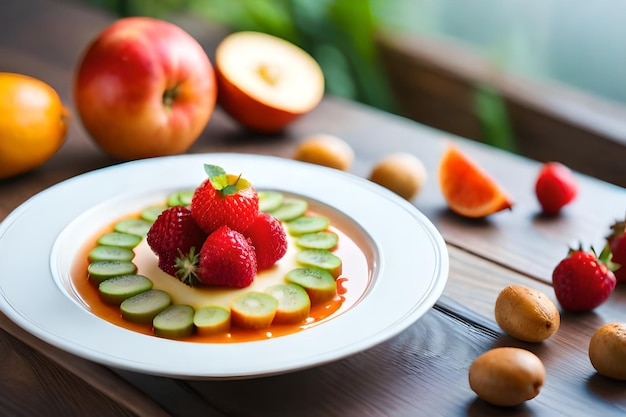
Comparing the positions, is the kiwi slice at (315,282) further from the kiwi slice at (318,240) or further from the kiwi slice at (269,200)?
the kiwi slice at (269,200)

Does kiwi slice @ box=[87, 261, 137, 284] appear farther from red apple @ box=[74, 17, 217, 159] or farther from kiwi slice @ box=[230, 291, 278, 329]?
red apple @ box=[74, 17, 217, 159]

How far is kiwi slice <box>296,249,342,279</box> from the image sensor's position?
38.3 inches

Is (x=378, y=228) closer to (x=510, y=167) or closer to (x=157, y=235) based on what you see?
(x=157, y=235)

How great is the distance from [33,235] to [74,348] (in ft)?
0.98

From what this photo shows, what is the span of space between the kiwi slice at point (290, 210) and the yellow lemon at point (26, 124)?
1.32 ft

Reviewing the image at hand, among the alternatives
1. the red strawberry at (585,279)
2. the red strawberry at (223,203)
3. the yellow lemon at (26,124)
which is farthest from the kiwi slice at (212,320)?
the yellow lemon at (26,124)

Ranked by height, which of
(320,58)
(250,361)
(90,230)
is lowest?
(320,58)

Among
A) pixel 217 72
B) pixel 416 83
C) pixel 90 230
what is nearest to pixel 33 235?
pixel 90 230

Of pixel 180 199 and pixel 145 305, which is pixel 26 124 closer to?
pixel 180 199

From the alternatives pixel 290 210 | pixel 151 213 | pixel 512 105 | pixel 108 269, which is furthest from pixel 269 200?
pixel 512 105

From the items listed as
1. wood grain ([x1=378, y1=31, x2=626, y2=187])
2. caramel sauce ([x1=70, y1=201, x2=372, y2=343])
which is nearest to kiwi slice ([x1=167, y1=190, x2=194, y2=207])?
caramel sauce ([x1=70, y1=201, x2=372, y2=343])

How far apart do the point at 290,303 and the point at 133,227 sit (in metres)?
0.29

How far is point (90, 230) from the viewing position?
42.4 inches

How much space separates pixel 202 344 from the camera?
784 millimetres
